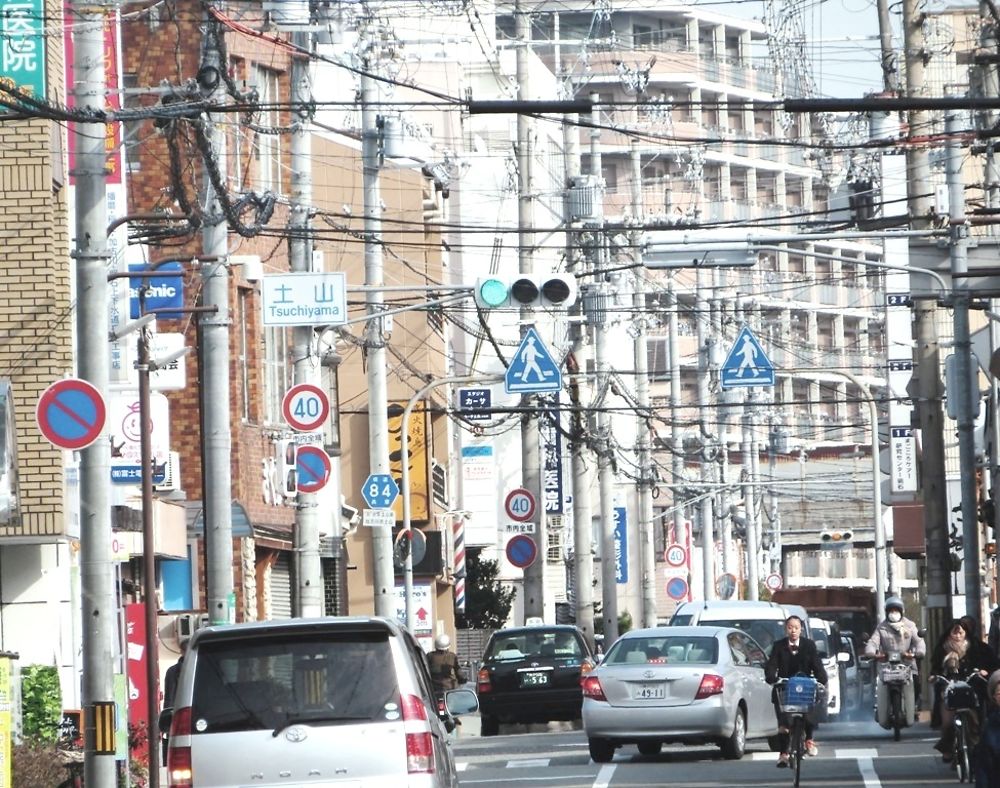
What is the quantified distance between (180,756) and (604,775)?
1091 cm

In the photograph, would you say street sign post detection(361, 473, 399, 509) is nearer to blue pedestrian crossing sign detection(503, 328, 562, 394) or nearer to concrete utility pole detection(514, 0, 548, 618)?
blue pedestrian crossing sign detection(503, 328, 562, 394)

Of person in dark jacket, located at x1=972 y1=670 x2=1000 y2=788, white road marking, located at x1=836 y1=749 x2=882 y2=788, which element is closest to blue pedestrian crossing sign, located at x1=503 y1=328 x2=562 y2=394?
white road marking, located at x1=836 y1=749 x2=882 y2=788

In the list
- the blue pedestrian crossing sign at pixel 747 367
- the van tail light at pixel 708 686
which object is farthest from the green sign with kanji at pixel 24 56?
the blue pedestrian crossing sign at pixel 747 367

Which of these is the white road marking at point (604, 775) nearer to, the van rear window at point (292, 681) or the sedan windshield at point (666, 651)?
the sedan windshield at point (666, 651)

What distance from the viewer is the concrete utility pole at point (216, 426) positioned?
934 inches

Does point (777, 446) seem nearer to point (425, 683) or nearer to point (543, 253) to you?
point (543, 253)

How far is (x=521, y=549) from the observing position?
4028 centimetres

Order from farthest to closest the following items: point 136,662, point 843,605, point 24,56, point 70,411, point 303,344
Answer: point 843,605 < point 303,344 < point 24,56 < point 136,662 < point 70,411

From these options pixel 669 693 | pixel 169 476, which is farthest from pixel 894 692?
pixel 169 476

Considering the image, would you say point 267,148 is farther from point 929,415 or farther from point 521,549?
point 929,415

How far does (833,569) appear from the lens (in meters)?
121

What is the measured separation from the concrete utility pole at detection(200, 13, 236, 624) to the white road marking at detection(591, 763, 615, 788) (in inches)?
171

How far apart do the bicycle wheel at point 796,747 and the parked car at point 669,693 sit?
2.46 metres

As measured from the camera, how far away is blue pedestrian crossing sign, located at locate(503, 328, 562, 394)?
3531 centimetres
